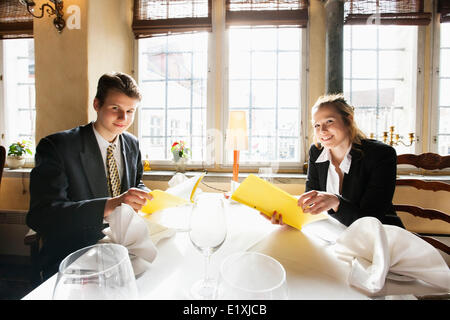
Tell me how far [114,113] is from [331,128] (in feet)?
4.37

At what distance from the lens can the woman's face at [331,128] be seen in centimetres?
136

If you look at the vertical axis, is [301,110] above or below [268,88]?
below

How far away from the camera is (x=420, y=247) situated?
0.54 metres

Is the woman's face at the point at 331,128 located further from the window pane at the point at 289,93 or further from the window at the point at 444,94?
the window at the point at 444,94

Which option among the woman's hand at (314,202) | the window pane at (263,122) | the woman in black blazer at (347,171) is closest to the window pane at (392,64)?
the window pane at (263,122)

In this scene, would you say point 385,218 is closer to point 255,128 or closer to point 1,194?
point 255,128

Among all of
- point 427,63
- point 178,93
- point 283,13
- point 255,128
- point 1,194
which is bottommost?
point 1,194

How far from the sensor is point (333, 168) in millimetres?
1374

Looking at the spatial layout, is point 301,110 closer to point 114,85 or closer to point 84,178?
point 114,85

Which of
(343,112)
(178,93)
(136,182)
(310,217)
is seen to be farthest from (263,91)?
(310,217)

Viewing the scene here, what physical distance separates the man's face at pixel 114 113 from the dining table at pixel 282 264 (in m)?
0.64

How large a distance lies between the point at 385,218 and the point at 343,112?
67 cm

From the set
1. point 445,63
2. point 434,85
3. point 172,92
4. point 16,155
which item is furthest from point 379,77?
point 16,155

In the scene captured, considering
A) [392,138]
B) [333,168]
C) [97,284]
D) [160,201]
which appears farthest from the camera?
[392,138]
